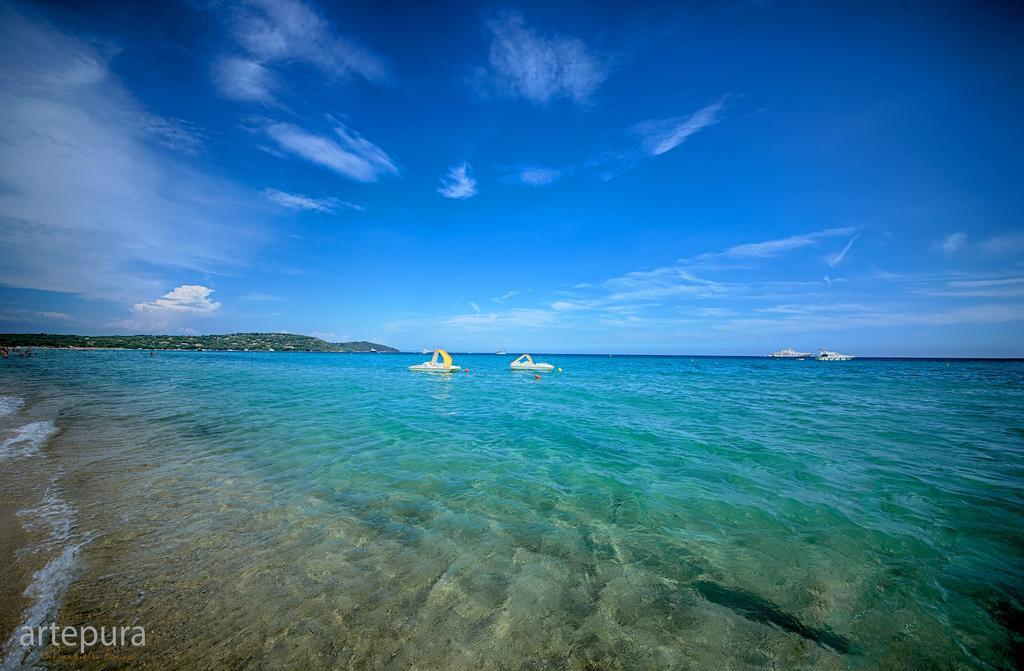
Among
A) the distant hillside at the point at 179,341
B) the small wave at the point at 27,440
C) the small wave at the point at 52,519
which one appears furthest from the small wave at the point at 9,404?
the distant hillside at the point at 179,341

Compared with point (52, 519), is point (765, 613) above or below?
below

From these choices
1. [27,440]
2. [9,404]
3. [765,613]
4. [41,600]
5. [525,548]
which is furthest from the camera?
[9,404]

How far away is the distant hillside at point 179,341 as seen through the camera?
134 metres

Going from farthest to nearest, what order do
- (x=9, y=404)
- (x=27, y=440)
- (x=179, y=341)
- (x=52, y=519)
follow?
(x=179, y=341) < (x=9, y=404) < (x=27, y=440) < (x=52, y=519)

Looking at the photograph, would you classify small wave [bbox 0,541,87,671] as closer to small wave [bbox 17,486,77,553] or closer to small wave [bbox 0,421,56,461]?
small wave [bbox 17,486,77,553]

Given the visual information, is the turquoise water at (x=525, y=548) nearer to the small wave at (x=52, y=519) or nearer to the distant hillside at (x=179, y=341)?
the small wave at (x=52, y=519)

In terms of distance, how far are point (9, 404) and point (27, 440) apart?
12.0 m

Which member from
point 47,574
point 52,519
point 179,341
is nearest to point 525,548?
point 47,574

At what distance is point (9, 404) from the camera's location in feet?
59.3

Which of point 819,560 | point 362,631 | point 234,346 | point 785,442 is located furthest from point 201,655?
point 234,346

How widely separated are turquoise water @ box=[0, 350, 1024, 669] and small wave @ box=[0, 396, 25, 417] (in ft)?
13.9

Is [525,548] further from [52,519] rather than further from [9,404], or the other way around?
[9,404]

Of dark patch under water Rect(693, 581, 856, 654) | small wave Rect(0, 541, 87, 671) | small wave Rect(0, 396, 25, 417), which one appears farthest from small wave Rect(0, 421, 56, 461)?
dark patch under water Rect(693, 581, 856, 654)

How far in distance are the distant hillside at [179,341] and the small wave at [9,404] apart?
170557 millimetres
